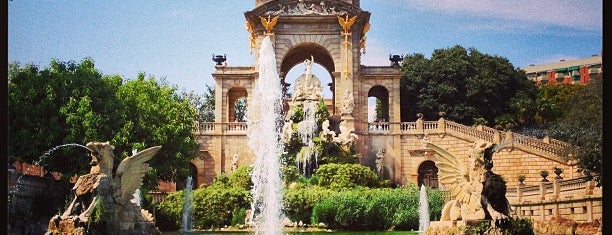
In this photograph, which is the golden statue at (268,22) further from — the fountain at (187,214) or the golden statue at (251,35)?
the fountain at (187,214)

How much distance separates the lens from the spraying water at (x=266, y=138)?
33031 millimetres

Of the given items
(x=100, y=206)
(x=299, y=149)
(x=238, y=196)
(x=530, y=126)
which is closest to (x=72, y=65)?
(x=238, y=196)

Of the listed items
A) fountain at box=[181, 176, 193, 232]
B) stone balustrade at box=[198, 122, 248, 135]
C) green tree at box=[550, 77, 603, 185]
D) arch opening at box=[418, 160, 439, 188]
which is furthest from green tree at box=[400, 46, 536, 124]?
fountain at box=[181, 176, 193, 232]

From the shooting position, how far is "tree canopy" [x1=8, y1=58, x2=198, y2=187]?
28.4 meters

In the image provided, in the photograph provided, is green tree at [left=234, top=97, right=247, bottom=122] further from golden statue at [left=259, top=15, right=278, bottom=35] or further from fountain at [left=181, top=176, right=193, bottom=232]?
fountain at [left=181, top=176, right=193, bottom=232]

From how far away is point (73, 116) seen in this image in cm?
2920

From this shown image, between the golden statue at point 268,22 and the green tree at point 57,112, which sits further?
the golden statue at point 268,22

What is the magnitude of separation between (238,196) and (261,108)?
10535 millimetres

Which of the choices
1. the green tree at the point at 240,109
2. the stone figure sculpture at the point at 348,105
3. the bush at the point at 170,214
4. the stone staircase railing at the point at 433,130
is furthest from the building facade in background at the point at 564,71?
the bush at the point at 170,214

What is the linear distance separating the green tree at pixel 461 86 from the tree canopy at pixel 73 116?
75.6 feet

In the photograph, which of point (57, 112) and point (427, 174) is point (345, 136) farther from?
point (57, 112)

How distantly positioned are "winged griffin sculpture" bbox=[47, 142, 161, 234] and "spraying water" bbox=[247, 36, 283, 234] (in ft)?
33.9

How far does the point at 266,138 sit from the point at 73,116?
14.0 m

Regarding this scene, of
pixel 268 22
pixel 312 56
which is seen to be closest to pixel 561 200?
pixel 312 56
